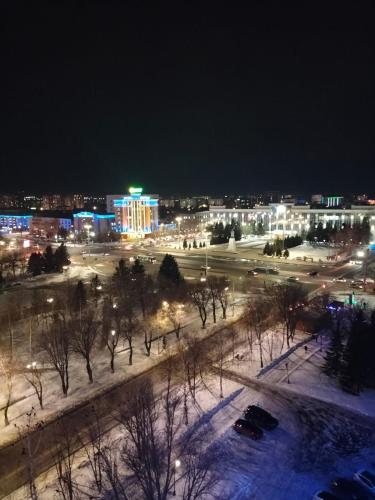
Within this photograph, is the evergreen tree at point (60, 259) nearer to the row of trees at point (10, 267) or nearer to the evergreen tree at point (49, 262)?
the evergreen tree at point (49, 262)

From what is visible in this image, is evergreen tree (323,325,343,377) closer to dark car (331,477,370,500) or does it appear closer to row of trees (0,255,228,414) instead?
dark car (331,477,370,500)

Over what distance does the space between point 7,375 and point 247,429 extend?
11.7m

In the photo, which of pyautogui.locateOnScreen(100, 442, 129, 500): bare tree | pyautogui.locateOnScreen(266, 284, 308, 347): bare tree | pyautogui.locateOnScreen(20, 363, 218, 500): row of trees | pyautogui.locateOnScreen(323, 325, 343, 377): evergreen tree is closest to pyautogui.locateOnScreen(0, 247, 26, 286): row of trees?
pyautogui.locateOnScreen(20, 363, 218, 500): row of trees

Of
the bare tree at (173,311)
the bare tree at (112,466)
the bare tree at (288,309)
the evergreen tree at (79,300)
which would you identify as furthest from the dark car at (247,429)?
the evergreen tree at (79,300)

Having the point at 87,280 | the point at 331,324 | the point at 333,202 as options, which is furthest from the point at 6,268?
the point at 333,202

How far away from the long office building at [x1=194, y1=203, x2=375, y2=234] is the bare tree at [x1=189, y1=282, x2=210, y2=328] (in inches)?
→ 2384

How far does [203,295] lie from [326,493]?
1655 cm

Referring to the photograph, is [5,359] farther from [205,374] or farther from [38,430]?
[205,374]

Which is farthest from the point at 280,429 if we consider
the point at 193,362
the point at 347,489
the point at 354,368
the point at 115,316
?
the point at 115,316

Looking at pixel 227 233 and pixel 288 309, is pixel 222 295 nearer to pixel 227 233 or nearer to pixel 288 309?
pixel 288 309

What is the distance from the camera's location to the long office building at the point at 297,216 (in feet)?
303

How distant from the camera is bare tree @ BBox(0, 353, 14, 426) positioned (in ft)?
55.3

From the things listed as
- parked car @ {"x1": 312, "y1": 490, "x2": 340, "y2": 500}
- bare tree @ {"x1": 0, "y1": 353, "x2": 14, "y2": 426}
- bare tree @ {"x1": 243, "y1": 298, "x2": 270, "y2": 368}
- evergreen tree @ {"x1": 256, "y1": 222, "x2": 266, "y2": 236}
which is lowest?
parked car @ {"x1": 312, "y1": 490, "x2": 340, "y2": 500}

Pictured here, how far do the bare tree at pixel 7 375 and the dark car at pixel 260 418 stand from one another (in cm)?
1063
